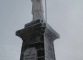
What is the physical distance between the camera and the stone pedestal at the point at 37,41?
13.1 ft

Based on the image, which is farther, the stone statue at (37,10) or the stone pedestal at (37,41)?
the stone statue at (37,10)

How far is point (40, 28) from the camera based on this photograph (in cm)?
431

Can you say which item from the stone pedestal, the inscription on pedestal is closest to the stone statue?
the stone pedestal

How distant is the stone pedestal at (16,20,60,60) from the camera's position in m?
3.98

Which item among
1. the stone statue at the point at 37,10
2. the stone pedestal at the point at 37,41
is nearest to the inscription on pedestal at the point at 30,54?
the stone pedestal at the point at 37,41

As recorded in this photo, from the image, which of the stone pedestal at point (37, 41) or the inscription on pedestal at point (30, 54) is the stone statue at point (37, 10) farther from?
the inscription on pedestal at point (30, 54)

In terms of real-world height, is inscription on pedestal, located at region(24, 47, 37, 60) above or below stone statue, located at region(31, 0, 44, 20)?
below

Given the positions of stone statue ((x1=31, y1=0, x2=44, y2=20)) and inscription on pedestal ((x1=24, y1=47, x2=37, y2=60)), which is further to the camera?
stone statue ((x1=31, y1=0, x2=44, y2=20))

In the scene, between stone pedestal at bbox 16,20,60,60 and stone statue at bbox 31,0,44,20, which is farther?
stone statue at bbox 31,0,44,20

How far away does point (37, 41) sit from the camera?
4219mm

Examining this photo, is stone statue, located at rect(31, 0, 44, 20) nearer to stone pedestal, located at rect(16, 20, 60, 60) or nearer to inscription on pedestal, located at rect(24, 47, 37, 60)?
stone pedestal, located at rect(16, 20, 60, 60)

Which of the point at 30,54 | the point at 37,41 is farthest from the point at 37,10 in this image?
the point at 30,54

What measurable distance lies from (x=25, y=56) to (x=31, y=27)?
1203mm

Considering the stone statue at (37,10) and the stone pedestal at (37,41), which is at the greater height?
the stone statue at (37,10)
